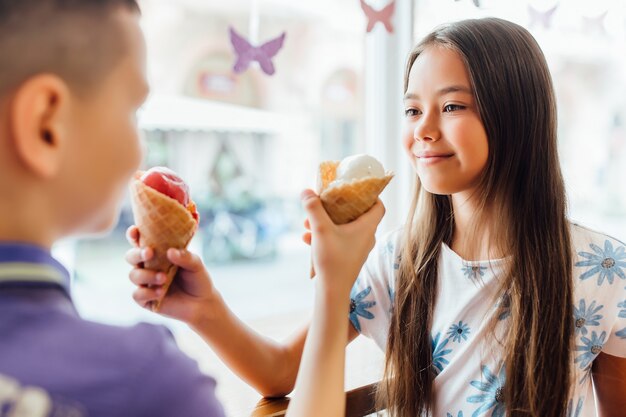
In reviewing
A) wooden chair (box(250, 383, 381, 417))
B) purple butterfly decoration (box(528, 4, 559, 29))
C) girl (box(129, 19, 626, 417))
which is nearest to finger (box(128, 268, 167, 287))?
girl (box(129, 19, 626, 417))

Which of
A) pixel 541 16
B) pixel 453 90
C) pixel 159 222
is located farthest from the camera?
pixel 541 16

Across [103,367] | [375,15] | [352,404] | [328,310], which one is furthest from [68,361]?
[375,15]

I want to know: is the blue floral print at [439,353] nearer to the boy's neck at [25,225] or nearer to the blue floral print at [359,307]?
the blue floral print at [359,307]

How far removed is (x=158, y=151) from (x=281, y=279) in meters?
0.65

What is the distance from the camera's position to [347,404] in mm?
1093

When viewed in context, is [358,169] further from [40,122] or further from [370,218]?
[40,122]

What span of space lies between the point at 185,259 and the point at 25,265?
12.5 inches

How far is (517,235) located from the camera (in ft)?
3.49

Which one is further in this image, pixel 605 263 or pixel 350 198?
pixel 605 263

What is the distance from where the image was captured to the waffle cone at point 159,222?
30.8 inches

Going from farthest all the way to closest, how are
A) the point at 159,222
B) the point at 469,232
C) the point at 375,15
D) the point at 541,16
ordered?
the point at 541,16 → the point at 375,15 → the point at 469,232 → the point at 159,222

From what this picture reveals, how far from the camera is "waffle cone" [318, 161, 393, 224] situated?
850 mm

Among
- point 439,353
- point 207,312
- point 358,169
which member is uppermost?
point 358,169

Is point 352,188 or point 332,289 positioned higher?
point 352,188
